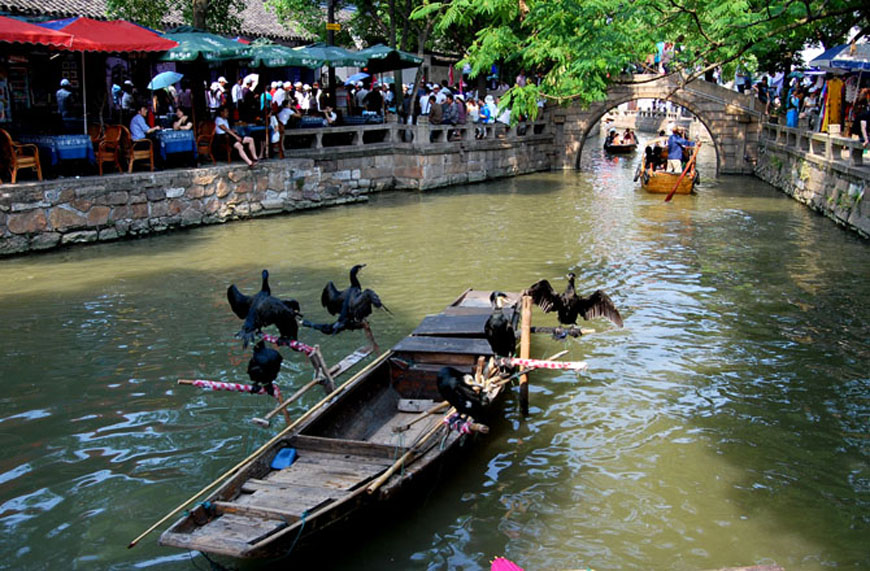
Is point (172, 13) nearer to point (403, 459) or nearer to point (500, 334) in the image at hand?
point (500, 334)

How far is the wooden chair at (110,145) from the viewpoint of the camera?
1540 centimetres

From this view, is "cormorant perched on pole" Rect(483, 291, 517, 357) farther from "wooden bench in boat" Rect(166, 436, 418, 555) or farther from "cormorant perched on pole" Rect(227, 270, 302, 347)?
"wooden bench in boat" Rect(166, 436, 418, 555)

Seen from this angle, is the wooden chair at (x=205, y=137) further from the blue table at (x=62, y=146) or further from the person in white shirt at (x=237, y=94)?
the blue table at (x=62, y=146)

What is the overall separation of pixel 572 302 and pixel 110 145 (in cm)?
1066

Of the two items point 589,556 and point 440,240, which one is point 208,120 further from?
point 589,556

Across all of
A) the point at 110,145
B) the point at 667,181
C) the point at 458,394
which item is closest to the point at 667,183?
the point at 667,181

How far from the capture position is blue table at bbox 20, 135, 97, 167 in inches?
574

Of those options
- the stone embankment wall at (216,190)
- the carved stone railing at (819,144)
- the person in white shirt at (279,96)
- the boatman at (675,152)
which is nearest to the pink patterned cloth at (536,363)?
the stone embankment wall at (216,190)

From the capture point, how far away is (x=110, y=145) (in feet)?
51.4

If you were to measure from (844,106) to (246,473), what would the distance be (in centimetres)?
1942

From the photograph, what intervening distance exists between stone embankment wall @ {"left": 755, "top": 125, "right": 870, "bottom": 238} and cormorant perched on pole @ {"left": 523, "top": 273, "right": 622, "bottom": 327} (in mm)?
9106

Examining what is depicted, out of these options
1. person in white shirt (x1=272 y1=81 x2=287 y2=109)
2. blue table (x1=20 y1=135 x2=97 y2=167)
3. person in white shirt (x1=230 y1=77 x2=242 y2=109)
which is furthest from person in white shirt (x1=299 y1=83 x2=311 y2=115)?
blue table (x1=20 y1=135 x2=97 y2=167)

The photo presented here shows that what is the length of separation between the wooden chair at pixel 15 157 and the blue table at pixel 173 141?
7.72ft

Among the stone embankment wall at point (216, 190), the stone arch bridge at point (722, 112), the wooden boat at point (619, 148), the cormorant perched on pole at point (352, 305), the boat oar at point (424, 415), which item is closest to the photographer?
the boat oar at point (424, 415)
